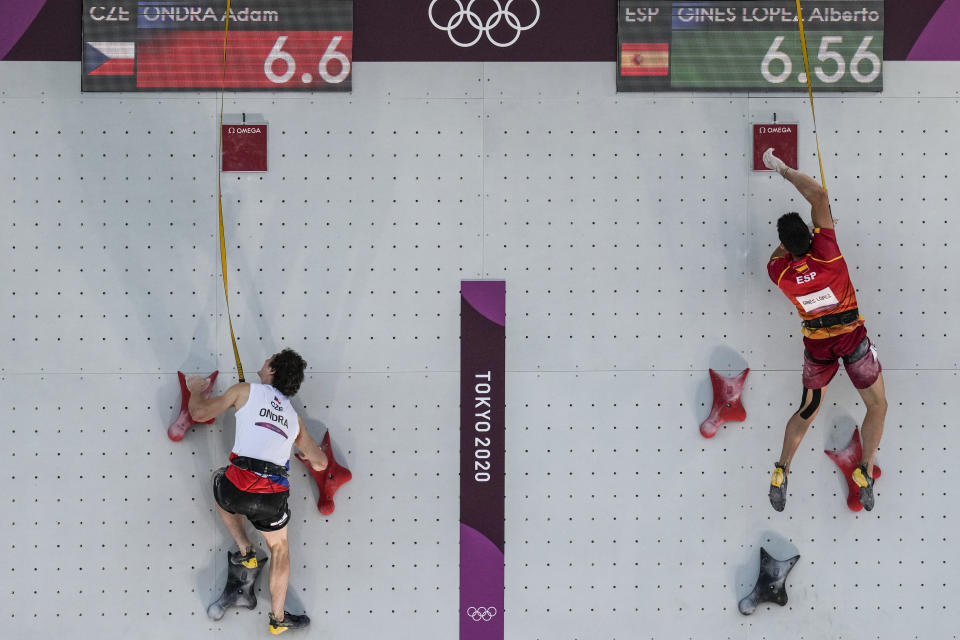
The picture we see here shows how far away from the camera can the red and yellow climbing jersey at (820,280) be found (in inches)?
111

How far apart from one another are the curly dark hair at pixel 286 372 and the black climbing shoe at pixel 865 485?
254cm

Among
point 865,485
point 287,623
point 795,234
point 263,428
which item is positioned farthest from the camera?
point 287,623

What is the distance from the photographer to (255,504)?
288cm

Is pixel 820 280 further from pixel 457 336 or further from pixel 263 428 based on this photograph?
pixel 263 428

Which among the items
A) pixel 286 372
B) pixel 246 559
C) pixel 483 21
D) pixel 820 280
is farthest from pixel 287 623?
pixel 483 21

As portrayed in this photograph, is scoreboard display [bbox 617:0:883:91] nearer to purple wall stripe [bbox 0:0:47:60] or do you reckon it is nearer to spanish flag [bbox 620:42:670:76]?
spanish flag [bbox 620:42:670:76]

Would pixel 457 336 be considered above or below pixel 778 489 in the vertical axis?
above

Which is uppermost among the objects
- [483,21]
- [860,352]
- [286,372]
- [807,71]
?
[483,21]

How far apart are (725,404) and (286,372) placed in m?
2.02

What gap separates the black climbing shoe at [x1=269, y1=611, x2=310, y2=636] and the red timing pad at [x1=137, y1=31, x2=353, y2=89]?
97.5 inches

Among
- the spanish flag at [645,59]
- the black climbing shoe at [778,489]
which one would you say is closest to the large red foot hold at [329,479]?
the black climbing shoe at [778,489]

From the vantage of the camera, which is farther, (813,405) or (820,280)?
(813,405)

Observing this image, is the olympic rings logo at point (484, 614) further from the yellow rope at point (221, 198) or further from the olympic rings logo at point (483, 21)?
the olympic rings logo at point (483, 21)

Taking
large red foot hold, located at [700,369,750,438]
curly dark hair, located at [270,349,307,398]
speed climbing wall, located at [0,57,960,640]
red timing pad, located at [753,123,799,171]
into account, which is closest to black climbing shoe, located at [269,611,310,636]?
speed climbing wall, located at [0,57,960,640]
